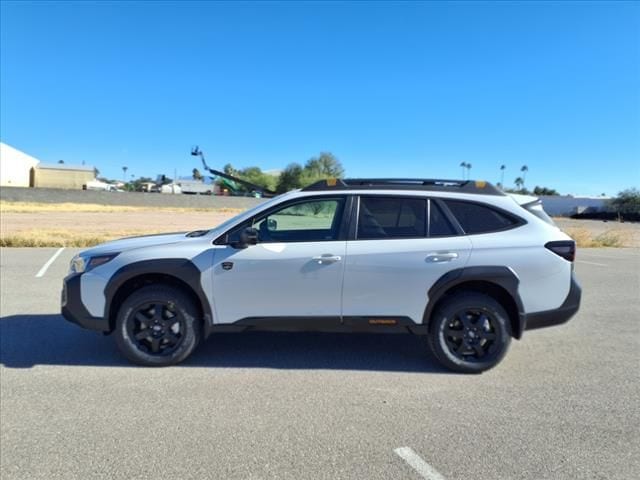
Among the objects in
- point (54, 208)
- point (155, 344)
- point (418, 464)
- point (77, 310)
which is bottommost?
point (418, 464)

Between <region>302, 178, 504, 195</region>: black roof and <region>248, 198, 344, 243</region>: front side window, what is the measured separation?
0.18m

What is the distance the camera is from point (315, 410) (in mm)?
3473

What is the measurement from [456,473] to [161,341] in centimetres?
287

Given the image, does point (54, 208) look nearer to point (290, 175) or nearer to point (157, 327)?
point (290, 175)

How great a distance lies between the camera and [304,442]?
9.97 ft

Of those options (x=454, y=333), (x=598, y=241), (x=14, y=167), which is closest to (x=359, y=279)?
(x=454, y=333)

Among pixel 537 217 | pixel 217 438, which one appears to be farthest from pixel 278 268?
pixel 537 217

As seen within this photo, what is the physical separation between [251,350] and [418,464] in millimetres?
2389

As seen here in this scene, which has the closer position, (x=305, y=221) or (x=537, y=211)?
(x=537, y=211)

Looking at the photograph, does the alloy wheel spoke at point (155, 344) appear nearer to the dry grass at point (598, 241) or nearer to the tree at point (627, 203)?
the dry grass at point (598, 241)

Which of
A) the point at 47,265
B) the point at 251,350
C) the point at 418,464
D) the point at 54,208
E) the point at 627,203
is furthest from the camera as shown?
the point at 627,203

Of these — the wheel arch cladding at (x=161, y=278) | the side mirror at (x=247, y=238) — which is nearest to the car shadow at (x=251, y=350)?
the wheel arch cladding at (x=161, y=278)

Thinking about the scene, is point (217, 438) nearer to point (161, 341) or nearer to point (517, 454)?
point (161, 341)

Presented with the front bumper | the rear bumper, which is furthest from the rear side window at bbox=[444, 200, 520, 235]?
the front bumper
